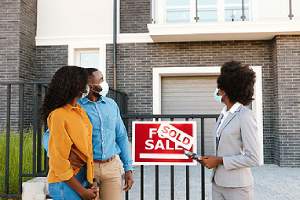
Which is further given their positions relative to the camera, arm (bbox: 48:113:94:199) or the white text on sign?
the white text on sign

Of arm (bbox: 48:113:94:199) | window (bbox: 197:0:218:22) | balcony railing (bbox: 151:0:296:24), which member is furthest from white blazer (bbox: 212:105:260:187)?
window (bbox: 197:0:218:22)

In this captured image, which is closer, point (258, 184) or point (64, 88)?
point (64, 88)

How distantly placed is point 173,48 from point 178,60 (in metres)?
0.39

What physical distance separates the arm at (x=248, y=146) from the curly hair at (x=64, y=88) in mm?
1123

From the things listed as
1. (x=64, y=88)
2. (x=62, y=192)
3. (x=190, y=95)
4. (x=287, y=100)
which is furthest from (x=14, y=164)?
(x=287, y=100)

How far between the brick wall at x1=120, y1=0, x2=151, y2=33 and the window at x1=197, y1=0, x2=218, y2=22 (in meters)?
1.54

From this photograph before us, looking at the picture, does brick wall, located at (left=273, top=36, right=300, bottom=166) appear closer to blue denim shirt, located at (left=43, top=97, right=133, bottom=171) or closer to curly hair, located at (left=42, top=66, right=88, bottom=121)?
blue denim shirt, located at (left=43, top=97, right=133, bottom=171)

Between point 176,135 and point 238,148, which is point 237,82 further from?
point 176,135

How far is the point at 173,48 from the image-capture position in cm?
1073

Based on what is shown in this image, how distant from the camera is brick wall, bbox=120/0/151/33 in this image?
1094cm

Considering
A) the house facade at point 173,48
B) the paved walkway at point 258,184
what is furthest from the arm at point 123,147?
the house facade at point 173,48

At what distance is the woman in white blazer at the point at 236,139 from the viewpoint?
2.43 meters

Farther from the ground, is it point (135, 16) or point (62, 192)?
point (135, 16)

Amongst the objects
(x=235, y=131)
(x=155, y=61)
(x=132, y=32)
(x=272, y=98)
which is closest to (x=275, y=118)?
(x=272, y=98)
